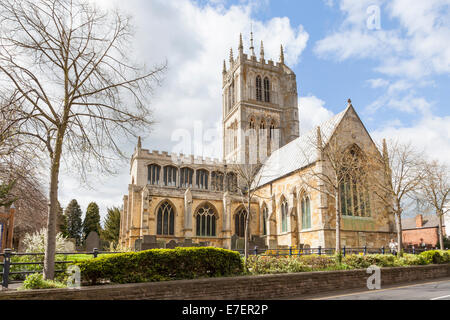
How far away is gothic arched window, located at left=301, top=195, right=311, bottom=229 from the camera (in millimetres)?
29141

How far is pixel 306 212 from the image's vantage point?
29.6 metres

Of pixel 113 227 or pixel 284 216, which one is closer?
pixel 284 216

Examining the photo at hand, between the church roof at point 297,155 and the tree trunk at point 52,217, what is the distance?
19510 mm

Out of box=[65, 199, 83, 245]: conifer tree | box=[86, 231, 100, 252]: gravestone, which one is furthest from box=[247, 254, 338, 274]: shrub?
box=[65, 199, 83, 245]: conifer tree

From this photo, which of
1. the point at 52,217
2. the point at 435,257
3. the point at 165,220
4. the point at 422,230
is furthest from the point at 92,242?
the point at 422,230

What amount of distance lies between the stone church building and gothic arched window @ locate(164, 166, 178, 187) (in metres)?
0.12

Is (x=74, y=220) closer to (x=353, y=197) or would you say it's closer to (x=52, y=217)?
(x=353, y=197)

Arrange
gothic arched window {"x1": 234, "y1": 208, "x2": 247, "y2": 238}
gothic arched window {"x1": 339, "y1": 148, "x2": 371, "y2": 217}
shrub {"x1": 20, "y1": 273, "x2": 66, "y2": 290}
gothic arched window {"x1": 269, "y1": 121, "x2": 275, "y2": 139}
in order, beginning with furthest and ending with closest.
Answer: gothic arched window {"x1": 269, "y1": 121, "x2": 275, "y2": 139} < gothic arched window {"x1": 234, "y1": 208, "x2": 247, "y2": 238} < gothic arched window {"x1": 339, "y1": 148, "x2": 371, "y2": 217} < shrub {"x1": 20, "y1": 273, "x2": 66, "y2": 290}

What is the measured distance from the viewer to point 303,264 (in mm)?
14648

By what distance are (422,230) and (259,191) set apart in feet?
90.5

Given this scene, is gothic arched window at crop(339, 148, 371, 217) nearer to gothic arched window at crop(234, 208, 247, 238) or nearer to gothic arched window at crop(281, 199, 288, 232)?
gothic arched window at crop(281, 199, 288, 232)

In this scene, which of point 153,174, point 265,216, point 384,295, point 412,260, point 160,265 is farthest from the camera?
point 153,174
